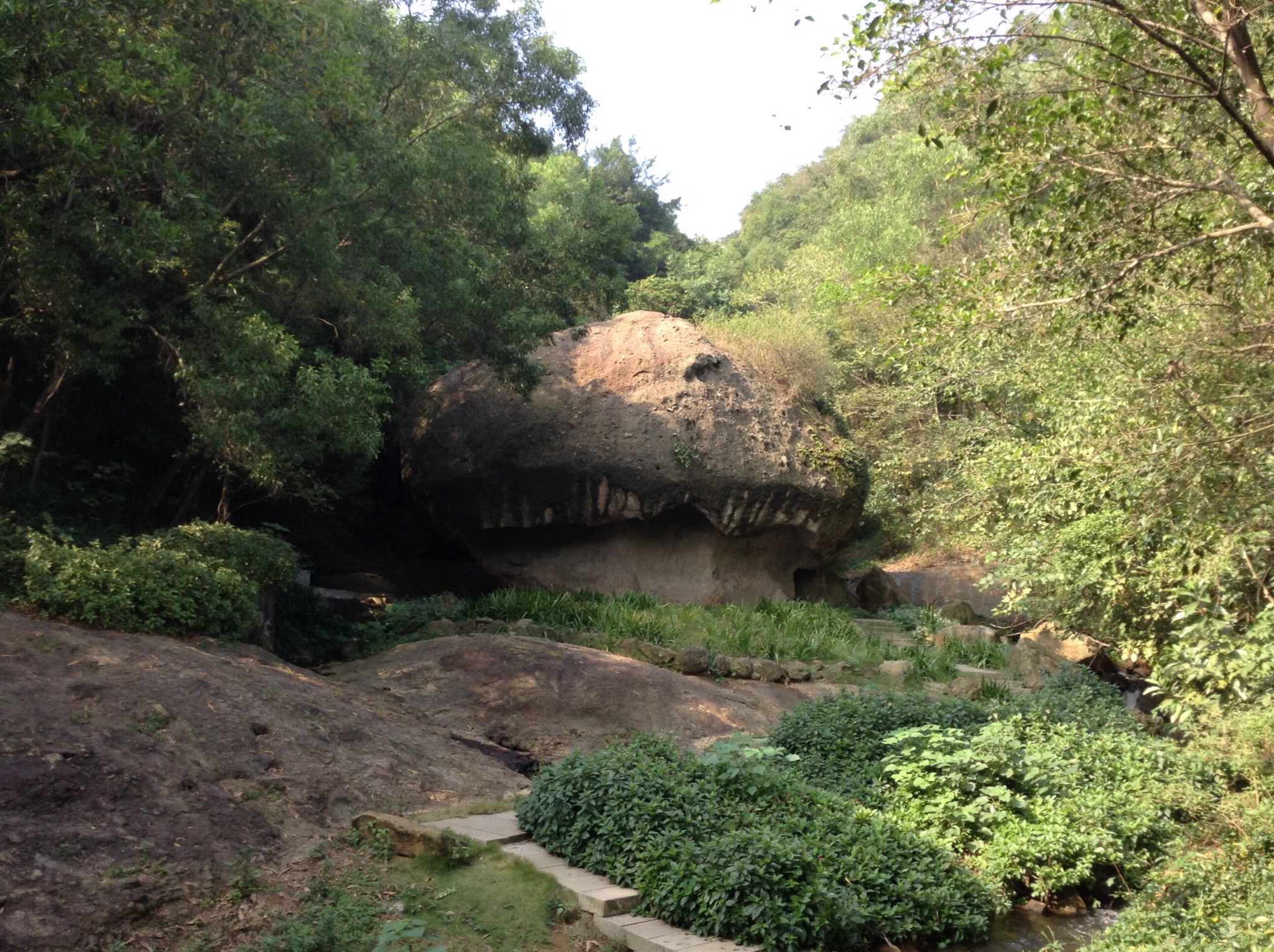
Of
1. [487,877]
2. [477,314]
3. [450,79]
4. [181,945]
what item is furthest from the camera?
[450,79]

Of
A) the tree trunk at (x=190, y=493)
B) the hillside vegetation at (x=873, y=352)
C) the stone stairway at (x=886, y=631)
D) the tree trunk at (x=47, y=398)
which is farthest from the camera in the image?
the stone stairway at (x=886, y=631)

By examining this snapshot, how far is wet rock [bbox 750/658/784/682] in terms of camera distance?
12180mm

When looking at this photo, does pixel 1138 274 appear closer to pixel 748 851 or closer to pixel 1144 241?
pixel 1144 241

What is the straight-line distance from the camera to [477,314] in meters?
13.7

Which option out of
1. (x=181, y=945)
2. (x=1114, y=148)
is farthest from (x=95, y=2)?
(x=1114, y=148)

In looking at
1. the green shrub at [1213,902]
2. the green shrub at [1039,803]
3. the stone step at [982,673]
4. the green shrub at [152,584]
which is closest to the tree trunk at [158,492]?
the green shrub at [152,584]

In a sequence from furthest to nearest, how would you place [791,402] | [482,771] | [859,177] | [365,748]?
[859,177] → [791,402] → [482,771] → [365,748]

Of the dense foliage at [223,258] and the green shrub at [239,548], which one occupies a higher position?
the dense foliage at [223,258]

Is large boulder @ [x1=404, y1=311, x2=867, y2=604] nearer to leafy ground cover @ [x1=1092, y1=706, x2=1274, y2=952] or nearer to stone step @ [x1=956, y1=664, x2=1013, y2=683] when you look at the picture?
stone step @ [x1=956, y1=664, x2=1013, y2=683]

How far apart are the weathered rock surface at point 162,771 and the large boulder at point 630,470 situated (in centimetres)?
719

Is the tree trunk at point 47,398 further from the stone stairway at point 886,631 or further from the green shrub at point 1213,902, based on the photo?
the stone stairway at point 886,631

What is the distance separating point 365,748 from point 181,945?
8.98 feet

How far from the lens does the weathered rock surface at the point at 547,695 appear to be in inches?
376

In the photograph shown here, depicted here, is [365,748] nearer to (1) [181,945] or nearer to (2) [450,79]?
(1) [181,945]
